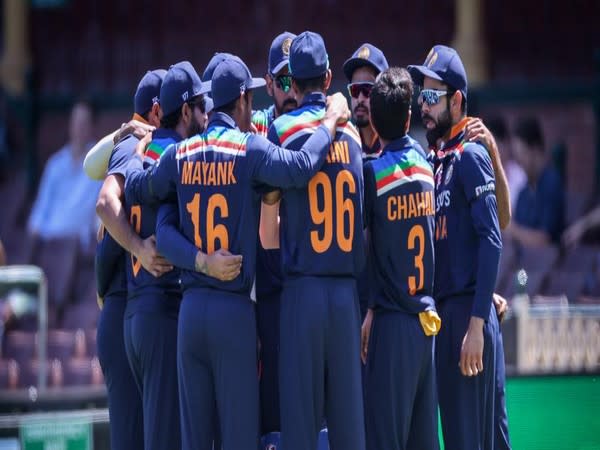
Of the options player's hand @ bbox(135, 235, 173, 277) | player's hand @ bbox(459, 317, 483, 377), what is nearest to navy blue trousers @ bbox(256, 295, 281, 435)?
player's hand @ bbox(135, 235, 173, 277)

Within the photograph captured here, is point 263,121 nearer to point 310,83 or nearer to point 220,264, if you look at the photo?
point 310,83

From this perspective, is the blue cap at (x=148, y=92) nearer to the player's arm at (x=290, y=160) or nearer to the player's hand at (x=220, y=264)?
the player's arm at (x=290, y=160)

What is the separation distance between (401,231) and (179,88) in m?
1.36

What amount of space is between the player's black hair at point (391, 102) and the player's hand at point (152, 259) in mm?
1265

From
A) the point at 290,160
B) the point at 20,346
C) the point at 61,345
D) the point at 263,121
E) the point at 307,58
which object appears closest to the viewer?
the point at 290,160

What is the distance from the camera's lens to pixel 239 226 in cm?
670

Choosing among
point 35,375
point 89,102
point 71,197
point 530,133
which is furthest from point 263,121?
point 89,102

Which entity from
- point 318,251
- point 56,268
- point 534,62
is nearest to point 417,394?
point 318,251

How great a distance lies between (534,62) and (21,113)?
6.31 meters

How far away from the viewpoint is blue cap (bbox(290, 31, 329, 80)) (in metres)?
6.75

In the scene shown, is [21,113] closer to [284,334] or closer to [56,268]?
[56,268]

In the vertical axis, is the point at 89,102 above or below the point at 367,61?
above

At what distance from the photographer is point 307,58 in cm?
676

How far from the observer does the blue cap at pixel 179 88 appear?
23.2 ft
